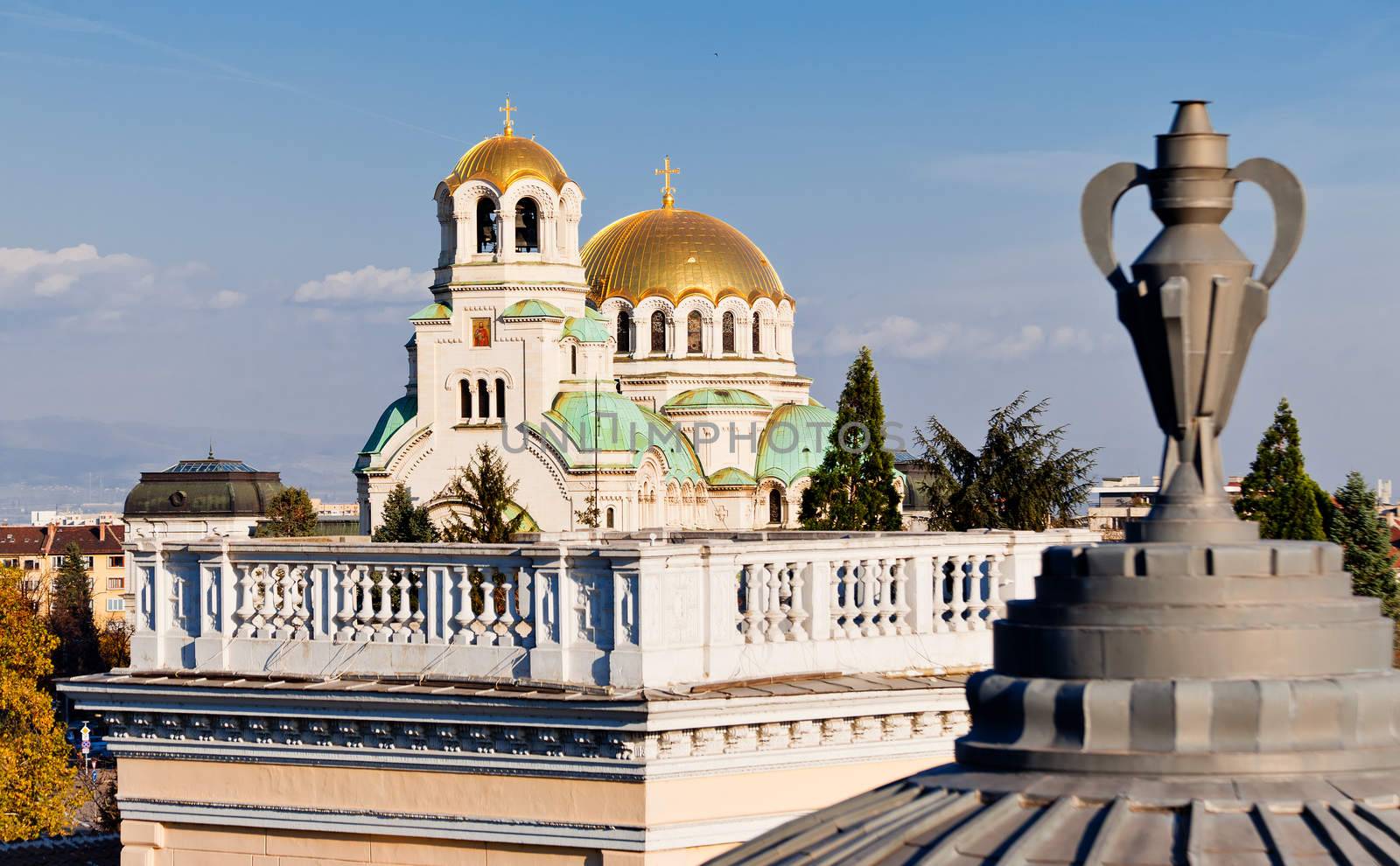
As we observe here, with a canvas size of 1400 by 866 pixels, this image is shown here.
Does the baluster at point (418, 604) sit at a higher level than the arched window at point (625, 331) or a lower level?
lower

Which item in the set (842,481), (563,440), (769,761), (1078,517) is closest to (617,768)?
(769,761)

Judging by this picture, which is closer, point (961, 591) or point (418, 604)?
point (418, 604)

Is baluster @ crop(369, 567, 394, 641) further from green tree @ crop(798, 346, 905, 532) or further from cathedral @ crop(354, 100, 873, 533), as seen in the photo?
cathedral @ crop(354, 100, 873, 533)

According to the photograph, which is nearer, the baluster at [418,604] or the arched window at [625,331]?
the baluster at [418,604]

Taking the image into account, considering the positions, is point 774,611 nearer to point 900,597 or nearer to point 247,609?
point 900,597

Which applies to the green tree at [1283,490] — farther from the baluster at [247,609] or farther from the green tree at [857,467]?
the baluster at [247,609]

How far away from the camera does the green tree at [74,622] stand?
88.2 metres

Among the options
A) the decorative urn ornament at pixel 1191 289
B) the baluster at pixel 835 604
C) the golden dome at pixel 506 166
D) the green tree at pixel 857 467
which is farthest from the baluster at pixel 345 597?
the golden dome at pixel 506 166

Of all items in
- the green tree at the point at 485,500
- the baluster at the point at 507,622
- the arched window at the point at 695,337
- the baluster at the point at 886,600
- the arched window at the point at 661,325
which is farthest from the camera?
the arched window at the point at 695,337

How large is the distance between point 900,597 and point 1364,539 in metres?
48.2

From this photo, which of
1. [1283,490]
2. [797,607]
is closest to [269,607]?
[797,607]

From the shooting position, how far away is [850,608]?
925cm

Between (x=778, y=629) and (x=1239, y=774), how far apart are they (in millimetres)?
4454

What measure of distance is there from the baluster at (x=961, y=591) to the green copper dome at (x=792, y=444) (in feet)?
281
